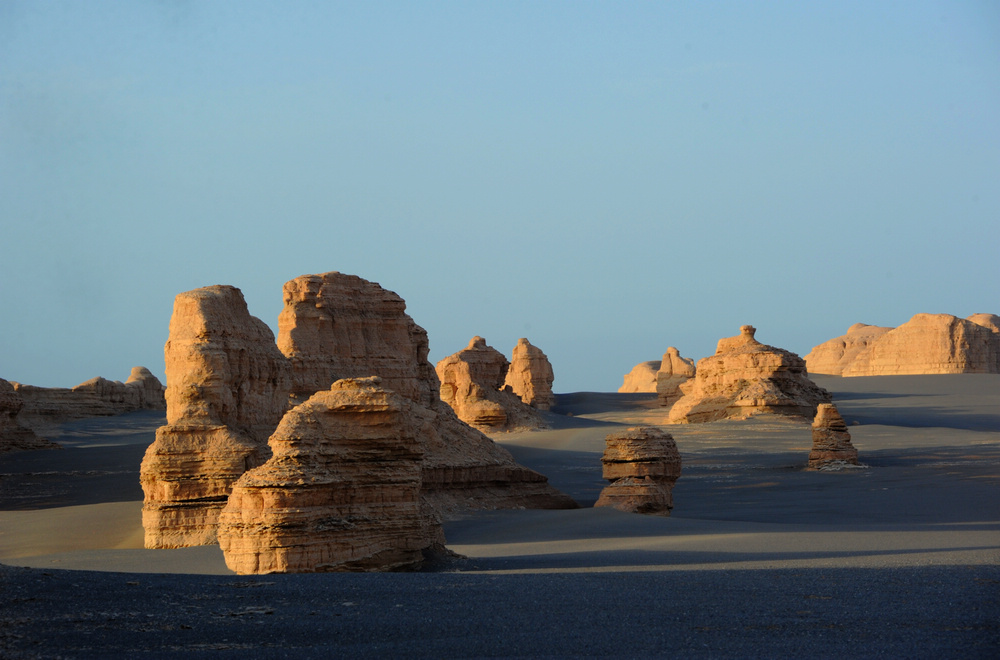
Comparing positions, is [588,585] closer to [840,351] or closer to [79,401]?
[79,401]

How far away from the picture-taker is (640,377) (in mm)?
93688

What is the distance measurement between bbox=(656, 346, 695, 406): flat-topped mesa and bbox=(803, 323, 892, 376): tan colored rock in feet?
58.9

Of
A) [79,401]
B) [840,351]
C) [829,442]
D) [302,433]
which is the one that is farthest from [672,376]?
[302,433]

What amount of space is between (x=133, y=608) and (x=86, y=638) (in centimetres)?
93

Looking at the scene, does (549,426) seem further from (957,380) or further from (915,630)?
(915,630)

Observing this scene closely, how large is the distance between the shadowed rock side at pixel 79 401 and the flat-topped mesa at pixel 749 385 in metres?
30.0

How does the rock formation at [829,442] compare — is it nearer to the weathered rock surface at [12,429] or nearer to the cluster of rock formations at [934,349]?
the weathered rock surface at [12,429]

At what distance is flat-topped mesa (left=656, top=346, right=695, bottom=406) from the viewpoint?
6812cm

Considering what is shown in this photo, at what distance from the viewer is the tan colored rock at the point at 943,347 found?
70500mm

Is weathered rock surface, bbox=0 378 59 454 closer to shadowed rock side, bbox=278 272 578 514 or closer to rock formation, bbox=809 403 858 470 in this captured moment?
shadowed rock side, bbox=278 272 578 514

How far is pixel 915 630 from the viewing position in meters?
7.20

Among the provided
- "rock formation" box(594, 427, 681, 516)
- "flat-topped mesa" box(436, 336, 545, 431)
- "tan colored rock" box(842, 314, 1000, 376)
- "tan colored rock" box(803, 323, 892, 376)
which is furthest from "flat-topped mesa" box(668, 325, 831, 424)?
"tan colored rock" box(803, 323, 892, 376)

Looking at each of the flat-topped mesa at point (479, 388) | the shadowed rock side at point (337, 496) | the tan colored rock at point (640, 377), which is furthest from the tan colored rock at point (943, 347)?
the shadowed rock side at point (337, 496)

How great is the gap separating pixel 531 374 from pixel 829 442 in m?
36.7
